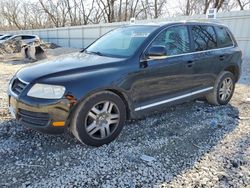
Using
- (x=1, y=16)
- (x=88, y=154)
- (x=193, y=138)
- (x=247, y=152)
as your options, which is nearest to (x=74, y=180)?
(x=88, y=154)

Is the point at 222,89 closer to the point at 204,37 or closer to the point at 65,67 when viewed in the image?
the point at 204,37

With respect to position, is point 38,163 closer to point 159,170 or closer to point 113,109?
point 113,109

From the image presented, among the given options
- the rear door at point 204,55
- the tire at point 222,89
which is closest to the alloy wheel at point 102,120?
the rear door at point 204,55

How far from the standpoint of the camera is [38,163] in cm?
296

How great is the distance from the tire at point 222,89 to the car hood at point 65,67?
7.97 feet

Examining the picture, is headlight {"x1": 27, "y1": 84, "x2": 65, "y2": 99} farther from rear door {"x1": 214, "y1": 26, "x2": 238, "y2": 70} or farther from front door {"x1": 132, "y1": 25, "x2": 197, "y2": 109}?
rear door {"x1": 214, "y1": 26, "x2": 238, "y2": 70}

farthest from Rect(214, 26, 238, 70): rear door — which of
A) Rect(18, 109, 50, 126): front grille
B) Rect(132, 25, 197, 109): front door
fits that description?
Rect(18, 109, 50, 126): front grille

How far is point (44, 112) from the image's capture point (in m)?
2.96

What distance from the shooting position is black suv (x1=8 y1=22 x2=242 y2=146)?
3.00 m

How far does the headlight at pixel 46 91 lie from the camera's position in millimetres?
2957

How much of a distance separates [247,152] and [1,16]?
5608 cm

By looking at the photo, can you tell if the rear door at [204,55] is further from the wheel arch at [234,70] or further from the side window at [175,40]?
the wheel arch at [234,70]

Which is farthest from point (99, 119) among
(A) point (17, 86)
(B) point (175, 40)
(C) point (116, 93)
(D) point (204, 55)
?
(D) point (204, 55)

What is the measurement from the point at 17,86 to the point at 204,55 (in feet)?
10.3
